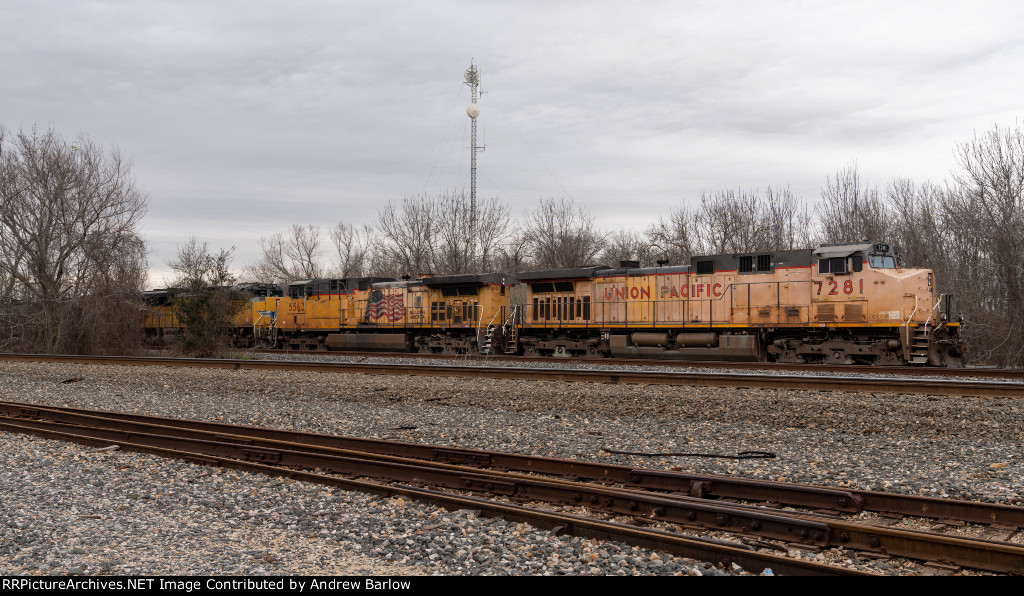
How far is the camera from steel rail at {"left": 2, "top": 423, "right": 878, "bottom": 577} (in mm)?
4129

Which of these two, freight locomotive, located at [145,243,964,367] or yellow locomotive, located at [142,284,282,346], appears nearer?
freight locomotive, located at [145,243,964,367]

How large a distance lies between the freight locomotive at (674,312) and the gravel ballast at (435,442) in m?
7.15

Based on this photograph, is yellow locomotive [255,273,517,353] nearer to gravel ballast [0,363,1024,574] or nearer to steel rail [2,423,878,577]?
gravel ballast [0,363,1024,574]

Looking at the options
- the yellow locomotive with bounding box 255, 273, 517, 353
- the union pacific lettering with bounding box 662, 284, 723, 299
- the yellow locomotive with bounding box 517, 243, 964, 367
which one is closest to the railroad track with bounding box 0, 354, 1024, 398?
the yellow locomotive with bounding box 517, 243, 964, 367

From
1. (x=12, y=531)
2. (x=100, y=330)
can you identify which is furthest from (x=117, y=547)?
(x=100, y=330)

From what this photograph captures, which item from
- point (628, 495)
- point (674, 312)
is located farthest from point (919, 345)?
point (628, 495)

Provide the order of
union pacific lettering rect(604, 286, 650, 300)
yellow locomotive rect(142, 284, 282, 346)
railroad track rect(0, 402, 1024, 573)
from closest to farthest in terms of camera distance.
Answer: railroad track rect(0, 402, 1024, 573)
union pacific lettering rect(604, 286, 650, 300)
yellow locomotive rect(142, 284, 282, 346)

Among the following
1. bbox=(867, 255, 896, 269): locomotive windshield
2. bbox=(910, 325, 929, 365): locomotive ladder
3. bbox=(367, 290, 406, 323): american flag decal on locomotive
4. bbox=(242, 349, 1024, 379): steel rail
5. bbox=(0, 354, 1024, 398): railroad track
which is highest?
bbox=(867, 255, 896, 269): locomotive windshield

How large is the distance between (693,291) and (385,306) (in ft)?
38.7

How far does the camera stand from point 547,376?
13.6 metres

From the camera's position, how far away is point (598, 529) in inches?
193

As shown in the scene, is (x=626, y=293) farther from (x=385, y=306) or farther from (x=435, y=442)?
(x=435, y=442)

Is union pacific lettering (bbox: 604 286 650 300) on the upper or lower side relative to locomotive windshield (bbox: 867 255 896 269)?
lower

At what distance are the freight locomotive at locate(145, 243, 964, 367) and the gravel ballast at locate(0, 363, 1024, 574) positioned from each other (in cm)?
715
